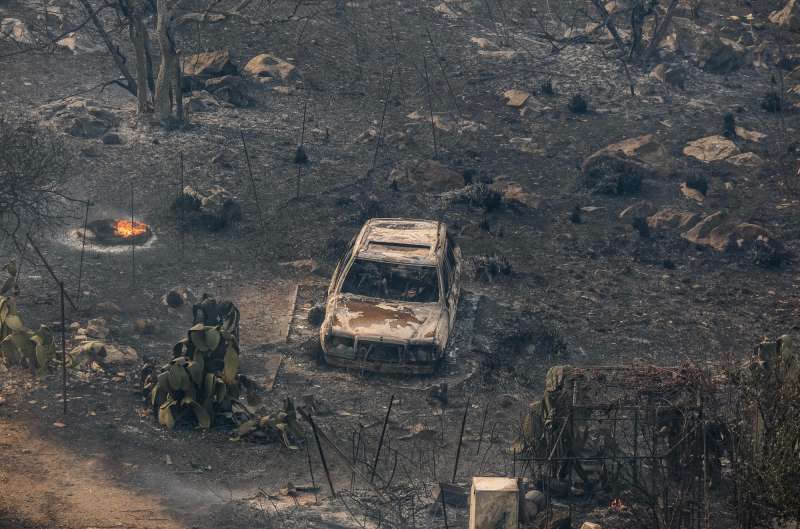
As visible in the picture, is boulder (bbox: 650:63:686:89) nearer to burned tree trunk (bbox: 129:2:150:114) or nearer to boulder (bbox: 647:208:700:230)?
boulder (bbox: 647:208:700:230)

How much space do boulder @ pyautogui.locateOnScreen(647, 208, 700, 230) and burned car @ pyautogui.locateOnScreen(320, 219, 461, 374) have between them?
526cm

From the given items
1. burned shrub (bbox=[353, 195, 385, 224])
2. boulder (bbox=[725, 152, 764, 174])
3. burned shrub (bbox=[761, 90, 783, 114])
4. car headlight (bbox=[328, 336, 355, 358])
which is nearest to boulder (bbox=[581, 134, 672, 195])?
boulder (bbox=[725, 152, 764, 174])

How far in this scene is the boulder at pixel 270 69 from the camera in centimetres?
2595

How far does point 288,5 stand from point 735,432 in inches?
882

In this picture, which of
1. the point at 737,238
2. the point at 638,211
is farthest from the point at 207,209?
the point at 737,238

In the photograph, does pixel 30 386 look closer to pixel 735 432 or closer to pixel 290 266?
pixel 290 266

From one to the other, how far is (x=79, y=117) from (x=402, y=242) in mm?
10071

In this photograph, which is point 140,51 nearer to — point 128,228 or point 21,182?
point 128,228

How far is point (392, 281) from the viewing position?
15055 millimetres

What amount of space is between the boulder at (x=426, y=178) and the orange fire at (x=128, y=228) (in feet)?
17.2

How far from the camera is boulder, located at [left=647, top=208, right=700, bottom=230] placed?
784 inches

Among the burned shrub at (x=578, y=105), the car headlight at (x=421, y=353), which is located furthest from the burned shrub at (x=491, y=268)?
the burned shrub at (x=578, y=105)

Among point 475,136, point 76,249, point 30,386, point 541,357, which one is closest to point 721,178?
point 475,136

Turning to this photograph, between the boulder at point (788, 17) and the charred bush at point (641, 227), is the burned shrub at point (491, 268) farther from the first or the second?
the boulder at point (788, 17)
